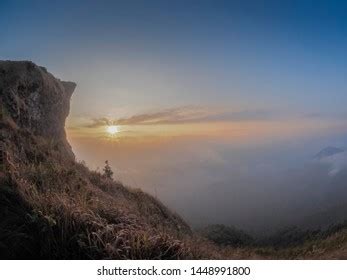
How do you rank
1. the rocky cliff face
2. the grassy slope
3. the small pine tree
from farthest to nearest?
1. the small pine tree
2. the rocky cliff face
3. the grassy slope

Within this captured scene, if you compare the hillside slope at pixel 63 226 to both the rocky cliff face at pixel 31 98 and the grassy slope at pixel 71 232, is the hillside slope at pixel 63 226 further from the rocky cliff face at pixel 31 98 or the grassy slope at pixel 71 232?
the rocky cliff face at pixel 31 98

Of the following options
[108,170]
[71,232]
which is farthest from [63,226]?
[108,170]

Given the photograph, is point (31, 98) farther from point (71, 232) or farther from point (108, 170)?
point (71, 232)

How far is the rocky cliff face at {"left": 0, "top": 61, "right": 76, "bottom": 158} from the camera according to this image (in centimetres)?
2165

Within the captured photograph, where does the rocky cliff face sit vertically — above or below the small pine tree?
above

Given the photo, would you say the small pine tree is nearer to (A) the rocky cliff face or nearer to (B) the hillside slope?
(A) the rocky cliff face

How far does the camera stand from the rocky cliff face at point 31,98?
21650 millimetres

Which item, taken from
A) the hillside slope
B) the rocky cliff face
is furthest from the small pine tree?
the hillside slope

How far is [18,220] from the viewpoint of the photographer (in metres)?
7.36

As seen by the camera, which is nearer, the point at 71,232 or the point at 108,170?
the point at 71,232

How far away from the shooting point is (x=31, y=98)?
82.6ft
